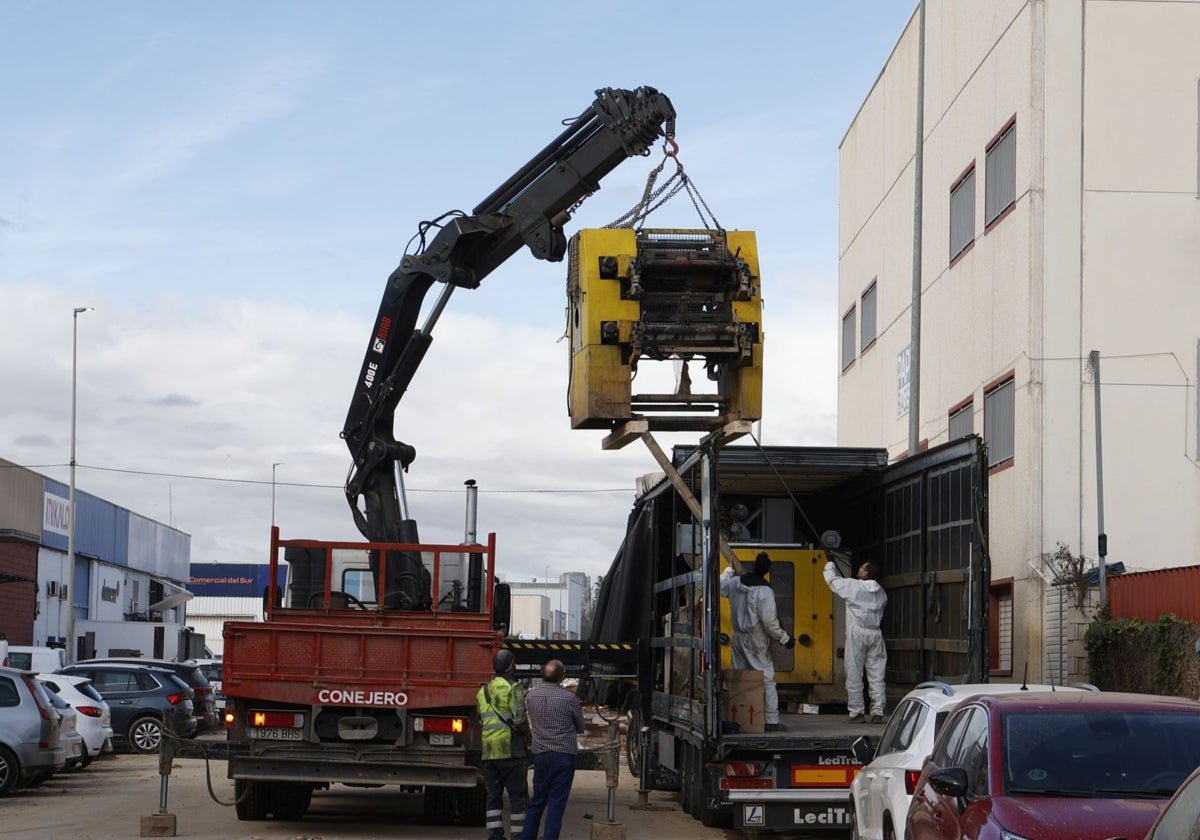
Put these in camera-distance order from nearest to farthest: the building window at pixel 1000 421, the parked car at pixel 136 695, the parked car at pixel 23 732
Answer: the parked car at pixel 23 732, the building window at pixel 1000 421, the parked car at pixel 136 695

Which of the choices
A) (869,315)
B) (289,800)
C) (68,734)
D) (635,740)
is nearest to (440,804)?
(289,800)

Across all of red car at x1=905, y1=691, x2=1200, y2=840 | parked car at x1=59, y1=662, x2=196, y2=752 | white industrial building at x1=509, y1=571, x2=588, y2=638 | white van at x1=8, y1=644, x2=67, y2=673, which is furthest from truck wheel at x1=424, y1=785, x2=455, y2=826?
white industrial building at x1=509, y1=571, x2=588, y2=638

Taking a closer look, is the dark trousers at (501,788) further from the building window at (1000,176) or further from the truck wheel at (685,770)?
the building window at (1000,176)

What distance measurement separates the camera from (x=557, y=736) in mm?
12445

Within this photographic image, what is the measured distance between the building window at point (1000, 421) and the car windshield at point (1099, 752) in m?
15.1

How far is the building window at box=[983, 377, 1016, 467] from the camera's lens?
23750 mm

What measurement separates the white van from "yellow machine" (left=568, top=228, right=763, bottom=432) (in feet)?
52.5

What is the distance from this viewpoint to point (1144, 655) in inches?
754

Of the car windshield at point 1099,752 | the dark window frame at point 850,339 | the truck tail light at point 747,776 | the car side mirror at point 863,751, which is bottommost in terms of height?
the truck tail light at point 747,776

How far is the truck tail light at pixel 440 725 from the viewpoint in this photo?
46.9ft

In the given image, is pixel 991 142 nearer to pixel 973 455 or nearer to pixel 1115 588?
pixel 1115 588

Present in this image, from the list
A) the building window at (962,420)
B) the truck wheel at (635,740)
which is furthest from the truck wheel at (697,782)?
the building window at (962,420)

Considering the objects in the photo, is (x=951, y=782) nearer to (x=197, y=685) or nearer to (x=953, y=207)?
(x=197, y=685)

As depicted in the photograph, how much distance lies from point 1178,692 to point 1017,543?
503 centimetres
